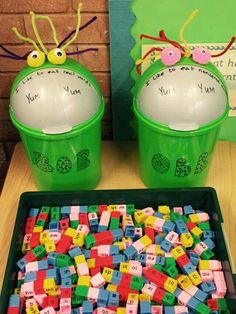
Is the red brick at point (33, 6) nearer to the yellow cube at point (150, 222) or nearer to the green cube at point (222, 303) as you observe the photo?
the yellow cube at point (150, 222)

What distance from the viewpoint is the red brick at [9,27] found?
33.8 inches

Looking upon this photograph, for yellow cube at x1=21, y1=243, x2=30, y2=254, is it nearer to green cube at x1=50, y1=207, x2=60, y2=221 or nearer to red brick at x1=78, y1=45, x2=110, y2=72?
green cube at x1=50, y1=207, x2=60, y2=221

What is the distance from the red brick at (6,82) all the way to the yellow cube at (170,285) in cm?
58

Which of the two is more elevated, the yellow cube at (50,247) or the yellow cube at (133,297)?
the yellow cube at (50,247)

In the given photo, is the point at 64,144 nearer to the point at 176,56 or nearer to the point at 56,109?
the point at 56,109

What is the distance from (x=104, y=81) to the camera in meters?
0.96

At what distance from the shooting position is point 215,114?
744 millimetres

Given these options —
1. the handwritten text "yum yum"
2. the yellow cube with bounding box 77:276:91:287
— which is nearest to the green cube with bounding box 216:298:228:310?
the yellow cube with bounding box 77:276:91:287

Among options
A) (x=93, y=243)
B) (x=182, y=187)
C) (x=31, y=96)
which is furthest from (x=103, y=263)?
(x=31, y=96)

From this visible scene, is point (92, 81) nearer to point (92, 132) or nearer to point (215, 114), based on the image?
point (92, 132)

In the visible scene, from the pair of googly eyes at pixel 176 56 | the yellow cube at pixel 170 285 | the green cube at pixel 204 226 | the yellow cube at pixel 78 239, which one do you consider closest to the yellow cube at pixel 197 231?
the green cube at pixel 204 226

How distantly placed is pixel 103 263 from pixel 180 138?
0.28m

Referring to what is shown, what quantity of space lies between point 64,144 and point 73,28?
0.92ft

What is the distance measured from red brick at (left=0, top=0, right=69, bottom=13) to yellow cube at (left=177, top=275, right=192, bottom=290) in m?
0.60
